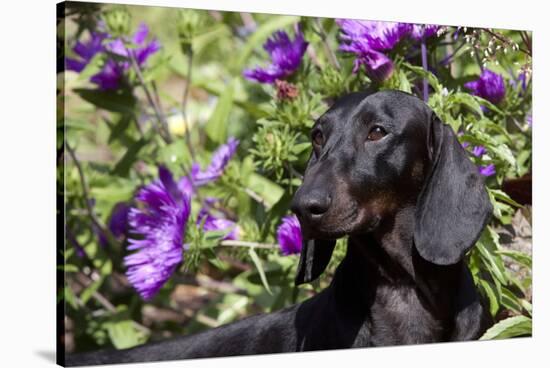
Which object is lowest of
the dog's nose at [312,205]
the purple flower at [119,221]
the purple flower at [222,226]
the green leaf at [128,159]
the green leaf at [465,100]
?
the purple flower at [119,221]

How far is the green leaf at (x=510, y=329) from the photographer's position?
3.74 meters

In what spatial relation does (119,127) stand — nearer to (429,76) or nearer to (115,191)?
(115,191)

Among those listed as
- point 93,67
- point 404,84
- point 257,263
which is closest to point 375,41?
point 404,84

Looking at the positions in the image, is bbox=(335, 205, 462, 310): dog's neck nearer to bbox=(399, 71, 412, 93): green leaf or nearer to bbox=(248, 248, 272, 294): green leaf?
bbox=(248, 248, 272, 294): green leaf

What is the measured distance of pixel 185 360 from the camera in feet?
12.8

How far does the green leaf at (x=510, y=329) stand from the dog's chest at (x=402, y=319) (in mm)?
273

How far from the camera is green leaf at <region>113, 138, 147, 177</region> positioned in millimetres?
4957

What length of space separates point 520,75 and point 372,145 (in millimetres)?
1560

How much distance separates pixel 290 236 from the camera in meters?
4.29

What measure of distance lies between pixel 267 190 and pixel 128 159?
75 centimetres

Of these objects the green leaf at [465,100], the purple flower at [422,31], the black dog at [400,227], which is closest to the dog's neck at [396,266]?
the black dog at [400,227]

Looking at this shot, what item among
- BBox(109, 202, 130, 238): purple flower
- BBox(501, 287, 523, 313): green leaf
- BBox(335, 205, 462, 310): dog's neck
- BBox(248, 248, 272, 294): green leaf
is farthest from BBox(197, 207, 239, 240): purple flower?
BBox(501, 287, 523, 313): green leaf

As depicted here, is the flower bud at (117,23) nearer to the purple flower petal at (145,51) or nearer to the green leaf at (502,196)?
the purple flower petal at (145,51)

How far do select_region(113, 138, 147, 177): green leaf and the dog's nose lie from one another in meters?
1.95
